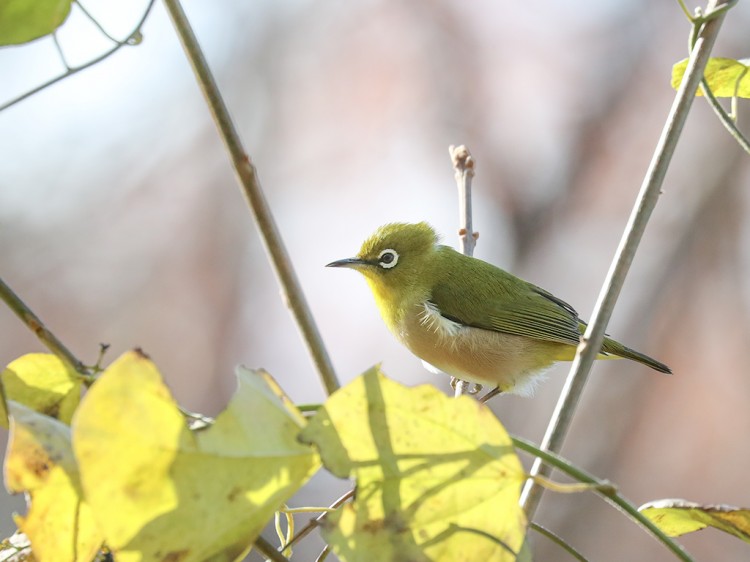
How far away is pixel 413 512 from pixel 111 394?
0.29 meters

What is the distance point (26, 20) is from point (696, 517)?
977mm

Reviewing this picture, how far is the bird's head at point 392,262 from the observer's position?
3322 mm

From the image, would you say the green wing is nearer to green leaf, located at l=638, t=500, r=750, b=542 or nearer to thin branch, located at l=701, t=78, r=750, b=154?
thin branch, located at l=701, t=78, r=750, b=154

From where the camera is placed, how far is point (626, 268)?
1.21 metres

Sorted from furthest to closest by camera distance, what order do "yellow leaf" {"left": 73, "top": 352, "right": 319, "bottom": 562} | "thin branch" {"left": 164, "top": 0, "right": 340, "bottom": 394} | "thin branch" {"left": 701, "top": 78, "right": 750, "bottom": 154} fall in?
"thin branch" {"left": 701, "top": 78, "right": 750, "bottom": 154}, "thin branch" {"left": 164, "top": 0, "right": 340, "bottom": 394}, "yellow leaf" {"left": 73, "top": 352, "right": 319, "bottom": 562}

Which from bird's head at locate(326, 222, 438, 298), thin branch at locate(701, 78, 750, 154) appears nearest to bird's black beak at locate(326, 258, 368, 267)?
bird's head at locate(326, 222, 438, 298)

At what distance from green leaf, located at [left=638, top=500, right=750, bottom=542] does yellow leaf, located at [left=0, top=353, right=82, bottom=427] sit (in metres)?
0.63

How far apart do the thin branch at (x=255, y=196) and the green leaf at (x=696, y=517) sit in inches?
16.6

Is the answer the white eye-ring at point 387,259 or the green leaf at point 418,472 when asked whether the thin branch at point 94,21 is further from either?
the white eye-ring at point 387,259

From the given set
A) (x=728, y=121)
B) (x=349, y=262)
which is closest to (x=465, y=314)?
(x=349, y=262)

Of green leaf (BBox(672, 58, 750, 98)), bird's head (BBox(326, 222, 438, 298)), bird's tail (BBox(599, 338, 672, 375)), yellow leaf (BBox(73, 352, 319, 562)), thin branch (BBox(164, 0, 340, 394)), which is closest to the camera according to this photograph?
yellow leaf (BBox(73, 352, 319, 562))

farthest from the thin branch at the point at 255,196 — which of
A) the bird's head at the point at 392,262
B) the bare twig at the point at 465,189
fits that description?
the bird's head at the point at 392,262

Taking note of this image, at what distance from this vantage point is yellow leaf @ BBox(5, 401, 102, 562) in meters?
0.82

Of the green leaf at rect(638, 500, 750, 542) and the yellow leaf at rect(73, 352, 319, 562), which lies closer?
the yellow leaf at rect(73, 352, 319, 562)
